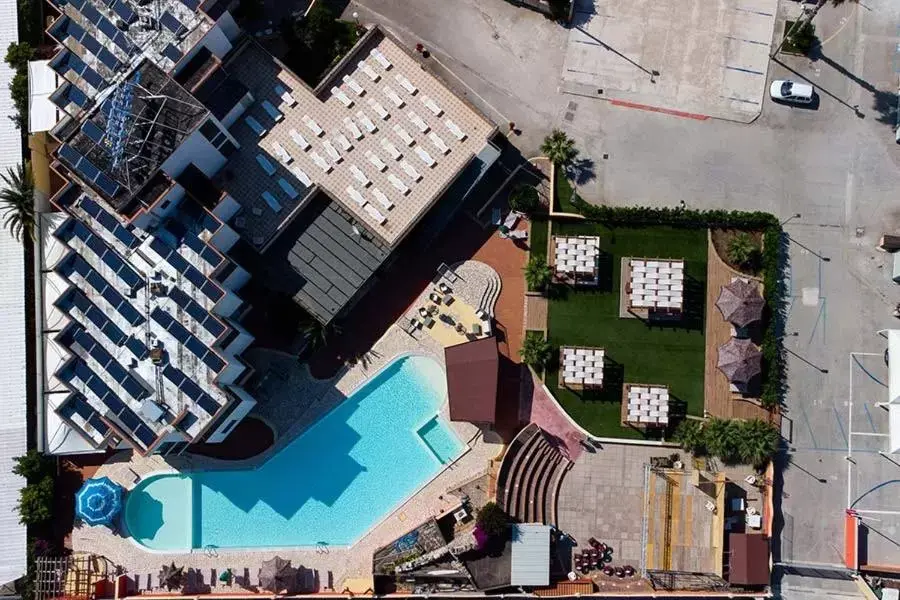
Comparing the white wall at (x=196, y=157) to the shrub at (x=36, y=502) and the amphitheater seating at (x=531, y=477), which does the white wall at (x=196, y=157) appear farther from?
the amphitheater seating at (x=531, y=477)

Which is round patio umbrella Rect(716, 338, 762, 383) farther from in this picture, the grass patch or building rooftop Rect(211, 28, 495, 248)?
building rooftop Rect(211, 28, 495, 248)

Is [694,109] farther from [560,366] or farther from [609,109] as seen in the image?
[560,366]

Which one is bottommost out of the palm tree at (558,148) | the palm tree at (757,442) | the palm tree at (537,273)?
the palm tree at (757,442)

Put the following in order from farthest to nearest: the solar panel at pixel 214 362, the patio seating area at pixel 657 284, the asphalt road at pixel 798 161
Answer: the asphalt road at pixel 798 161 → the patio seating area at pixel 657 284 → the solar panel at pixel 214 362

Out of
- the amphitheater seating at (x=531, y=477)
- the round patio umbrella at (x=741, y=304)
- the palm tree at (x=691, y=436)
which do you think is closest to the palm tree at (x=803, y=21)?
the round patio umbrella at (x=741, y=304)

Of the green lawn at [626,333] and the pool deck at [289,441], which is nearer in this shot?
the pool deck at [289,441]

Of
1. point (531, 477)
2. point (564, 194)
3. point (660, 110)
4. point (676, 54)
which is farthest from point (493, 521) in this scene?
point (676, 54)

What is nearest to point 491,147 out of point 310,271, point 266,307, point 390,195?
point 390,195

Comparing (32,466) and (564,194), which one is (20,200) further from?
(564,194)
